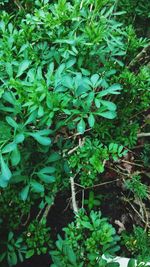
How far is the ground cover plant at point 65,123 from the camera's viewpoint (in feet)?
4.33

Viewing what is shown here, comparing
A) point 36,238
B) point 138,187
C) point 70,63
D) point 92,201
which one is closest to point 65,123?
point 70,63

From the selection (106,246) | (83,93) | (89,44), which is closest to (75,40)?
(89,44)

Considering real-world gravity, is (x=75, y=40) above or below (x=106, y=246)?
above

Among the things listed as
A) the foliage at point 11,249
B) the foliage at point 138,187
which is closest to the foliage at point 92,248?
the foliage at point 11,249

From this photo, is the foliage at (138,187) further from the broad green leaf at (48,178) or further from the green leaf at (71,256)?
the broad green leaf at (48,178)

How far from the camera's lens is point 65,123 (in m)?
1.44

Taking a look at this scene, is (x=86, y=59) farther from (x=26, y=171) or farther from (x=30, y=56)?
(x=26, y=171)

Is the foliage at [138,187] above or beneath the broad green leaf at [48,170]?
beneath

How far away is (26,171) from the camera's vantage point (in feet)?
4.74

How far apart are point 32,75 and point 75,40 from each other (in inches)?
11.8

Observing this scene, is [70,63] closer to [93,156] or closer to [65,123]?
[65,123]

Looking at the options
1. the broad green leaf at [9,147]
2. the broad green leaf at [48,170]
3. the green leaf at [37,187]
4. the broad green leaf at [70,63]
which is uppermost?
the broad green leaf at [70,63]

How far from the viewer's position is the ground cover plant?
132cm

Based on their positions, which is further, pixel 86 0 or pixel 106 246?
pixel 86 0
